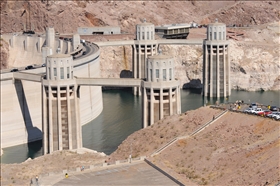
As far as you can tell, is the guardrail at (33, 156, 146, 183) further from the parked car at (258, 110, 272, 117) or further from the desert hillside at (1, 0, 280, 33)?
the desert hillside at (1, 0, 280, 33)

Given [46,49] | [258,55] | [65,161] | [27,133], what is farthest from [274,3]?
[65,161]

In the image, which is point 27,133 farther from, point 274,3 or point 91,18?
point 274,3

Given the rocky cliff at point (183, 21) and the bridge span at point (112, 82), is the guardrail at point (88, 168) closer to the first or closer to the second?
the bridge span at point (112, 82)

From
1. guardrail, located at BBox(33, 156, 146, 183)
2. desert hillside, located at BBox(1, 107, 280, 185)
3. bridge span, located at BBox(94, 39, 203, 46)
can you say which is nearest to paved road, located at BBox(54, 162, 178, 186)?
guardrail, located at BBox(33, 156, 146, 183)

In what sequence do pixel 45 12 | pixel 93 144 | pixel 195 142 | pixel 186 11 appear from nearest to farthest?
pixel 195 142 < pixel 93 144 < pixel 45 12 < pixel 186 11

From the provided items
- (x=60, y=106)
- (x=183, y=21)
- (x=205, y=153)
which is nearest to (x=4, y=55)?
(x=183, y=21)

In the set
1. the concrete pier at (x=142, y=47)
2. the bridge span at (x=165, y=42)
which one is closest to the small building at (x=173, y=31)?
the bridge span at (x=165, y=42)

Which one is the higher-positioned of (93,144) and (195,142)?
(195,142)
